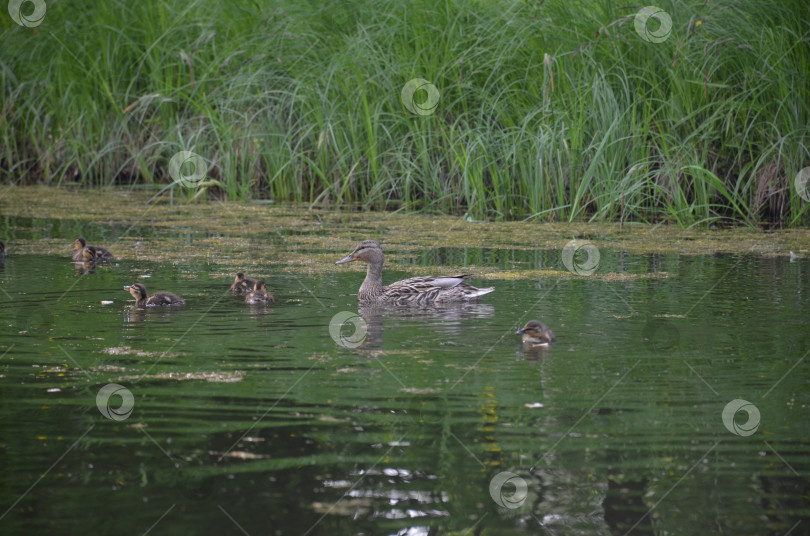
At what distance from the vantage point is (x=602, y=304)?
7.78 m

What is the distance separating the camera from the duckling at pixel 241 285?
8.20 meters

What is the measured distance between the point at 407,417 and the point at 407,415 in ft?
0.10

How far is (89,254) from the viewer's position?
32.1 feet

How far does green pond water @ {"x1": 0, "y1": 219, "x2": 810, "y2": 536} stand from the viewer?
3973 millimetres

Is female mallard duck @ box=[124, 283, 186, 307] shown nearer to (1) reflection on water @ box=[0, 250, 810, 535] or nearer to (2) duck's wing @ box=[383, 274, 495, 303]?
(1) reflection on water @ box=[0, 250, 810, 535]

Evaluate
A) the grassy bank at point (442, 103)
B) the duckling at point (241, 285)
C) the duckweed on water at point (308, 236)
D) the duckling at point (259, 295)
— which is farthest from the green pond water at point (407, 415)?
the grassy bank at point (442, 103)

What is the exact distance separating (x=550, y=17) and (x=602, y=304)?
18.8ft

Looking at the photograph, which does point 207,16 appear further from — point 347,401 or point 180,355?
point 347,401

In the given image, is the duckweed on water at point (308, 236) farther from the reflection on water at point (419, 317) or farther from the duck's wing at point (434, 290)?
the reflection on water at point (419, 317)

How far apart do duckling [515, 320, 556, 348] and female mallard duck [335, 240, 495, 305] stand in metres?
1.61

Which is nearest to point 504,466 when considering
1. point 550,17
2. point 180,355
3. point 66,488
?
point 66,488

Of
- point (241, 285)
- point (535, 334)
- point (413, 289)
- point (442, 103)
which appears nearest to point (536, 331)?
point (535, 334)

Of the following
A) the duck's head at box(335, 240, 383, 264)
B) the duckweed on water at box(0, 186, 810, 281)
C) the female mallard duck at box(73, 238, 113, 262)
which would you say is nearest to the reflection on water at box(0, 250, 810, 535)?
the duck's head at box(335, 240, 383, 264)

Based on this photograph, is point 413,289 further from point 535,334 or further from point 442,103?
point 442,103
